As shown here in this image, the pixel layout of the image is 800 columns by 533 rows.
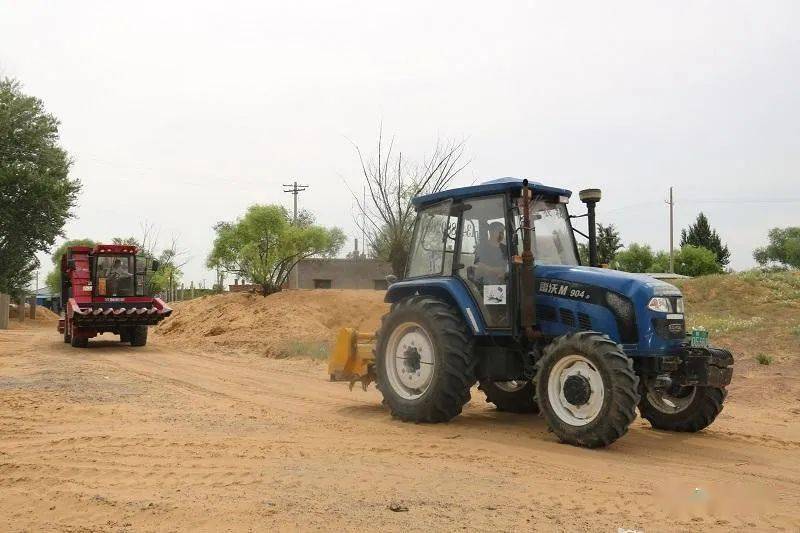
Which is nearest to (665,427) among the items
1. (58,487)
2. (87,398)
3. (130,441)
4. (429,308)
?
(429,308)

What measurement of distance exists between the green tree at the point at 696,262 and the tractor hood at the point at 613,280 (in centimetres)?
5214

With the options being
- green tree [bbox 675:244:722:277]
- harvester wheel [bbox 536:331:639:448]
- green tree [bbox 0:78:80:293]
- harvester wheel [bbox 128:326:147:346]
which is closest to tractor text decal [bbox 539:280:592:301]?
harvester wheel [bbox 536:331:639:448]

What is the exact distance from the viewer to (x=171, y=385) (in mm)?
11680

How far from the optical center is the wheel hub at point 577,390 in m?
6.79

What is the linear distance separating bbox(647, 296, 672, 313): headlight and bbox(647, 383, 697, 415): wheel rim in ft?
3.64

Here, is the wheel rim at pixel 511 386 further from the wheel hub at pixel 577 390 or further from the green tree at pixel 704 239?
the green tree at pixel 704 239

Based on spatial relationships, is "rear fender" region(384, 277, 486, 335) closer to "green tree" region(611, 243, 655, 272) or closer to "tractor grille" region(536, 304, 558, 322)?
"tractor grille" region(536, 304, 558, 322)

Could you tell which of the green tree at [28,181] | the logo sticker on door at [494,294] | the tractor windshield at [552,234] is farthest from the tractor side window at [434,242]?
the green tree at [28,181]

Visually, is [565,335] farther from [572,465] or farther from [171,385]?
[171,385]

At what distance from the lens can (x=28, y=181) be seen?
3166 cm

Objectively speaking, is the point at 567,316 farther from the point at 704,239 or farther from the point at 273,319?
the point at 704,239

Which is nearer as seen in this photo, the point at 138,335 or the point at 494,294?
the point at 494,294

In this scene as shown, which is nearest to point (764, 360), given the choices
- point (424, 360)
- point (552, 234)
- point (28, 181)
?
point (552, 234)

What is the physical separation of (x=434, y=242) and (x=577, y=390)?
8.79 ft
